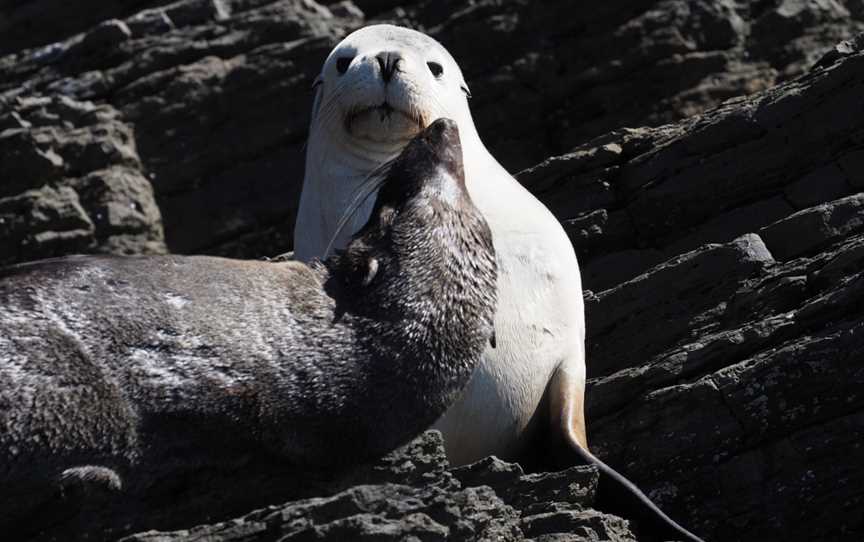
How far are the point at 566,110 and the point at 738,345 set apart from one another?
22.4 feet

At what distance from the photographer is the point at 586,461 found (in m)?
7.25

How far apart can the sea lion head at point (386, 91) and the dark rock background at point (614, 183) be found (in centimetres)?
136

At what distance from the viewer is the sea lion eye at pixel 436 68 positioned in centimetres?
905

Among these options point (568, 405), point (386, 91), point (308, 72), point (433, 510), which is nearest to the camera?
point (433, 510)

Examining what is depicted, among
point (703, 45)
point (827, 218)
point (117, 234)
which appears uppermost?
point (703, 45)

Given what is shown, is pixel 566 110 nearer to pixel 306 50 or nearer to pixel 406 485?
pixel 306 50

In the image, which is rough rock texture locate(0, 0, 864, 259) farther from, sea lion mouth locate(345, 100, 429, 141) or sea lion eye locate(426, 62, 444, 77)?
sea lion mouth locate(345, 100, 429, 141)

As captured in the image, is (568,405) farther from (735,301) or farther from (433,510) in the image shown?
(433,510)

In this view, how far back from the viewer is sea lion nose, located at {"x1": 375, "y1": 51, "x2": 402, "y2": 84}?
8.68 metres

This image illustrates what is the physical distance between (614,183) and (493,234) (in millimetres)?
2260

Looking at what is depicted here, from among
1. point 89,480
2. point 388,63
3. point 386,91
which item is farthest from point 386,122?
point 89,480

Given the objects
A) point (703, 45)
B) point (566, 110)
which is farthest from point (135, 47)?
point (703, 45)

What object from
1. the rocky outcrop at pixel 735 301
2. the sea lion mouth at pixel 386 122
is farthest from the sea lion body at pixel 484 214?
the rocky outcrop at pixel 735 301

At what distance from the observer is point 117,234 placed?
14.1 meters
